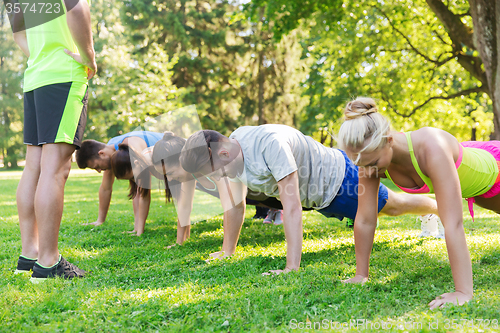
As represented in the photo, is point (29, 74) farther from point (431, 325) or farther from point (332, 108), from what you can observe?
point (332, 108)

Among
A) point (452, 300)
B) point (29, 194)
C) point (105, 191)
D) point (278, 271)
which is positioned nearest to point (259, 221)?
point (105, 191)

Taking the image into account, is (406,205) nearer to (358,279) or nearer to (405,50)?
(358,279)

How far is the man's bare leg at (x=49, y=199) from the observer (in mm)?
3014

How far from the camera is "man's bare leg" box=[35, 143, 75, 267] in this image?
301cm

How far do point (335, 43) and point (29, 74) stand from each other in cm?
1557

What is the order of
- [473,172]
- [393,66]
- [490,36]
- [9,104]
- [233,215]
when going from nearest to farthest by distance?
[473,172], [233,215], [490,36], [393,66], [9,104]

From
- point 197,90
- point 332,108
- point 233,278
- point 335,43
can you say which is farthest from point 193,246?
point 197,90

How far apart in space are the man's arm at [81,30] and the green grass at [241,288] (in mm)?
1887

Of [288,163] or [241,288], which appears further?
[288,163]

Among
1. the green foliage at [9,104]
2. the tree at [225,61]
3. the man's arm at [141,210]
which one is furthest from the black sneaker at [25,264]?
the green foliage at [9,104]

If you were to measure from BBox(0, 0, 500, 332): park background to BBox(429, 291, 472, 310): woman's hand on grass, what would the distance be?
0.09 metres

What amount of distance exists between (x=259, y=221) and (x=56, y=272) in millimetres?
3623

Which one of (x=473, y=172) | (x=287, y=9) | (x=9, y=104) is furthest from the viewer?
(x=9, y=104)

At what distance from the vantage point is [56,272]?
3129 millimetres
